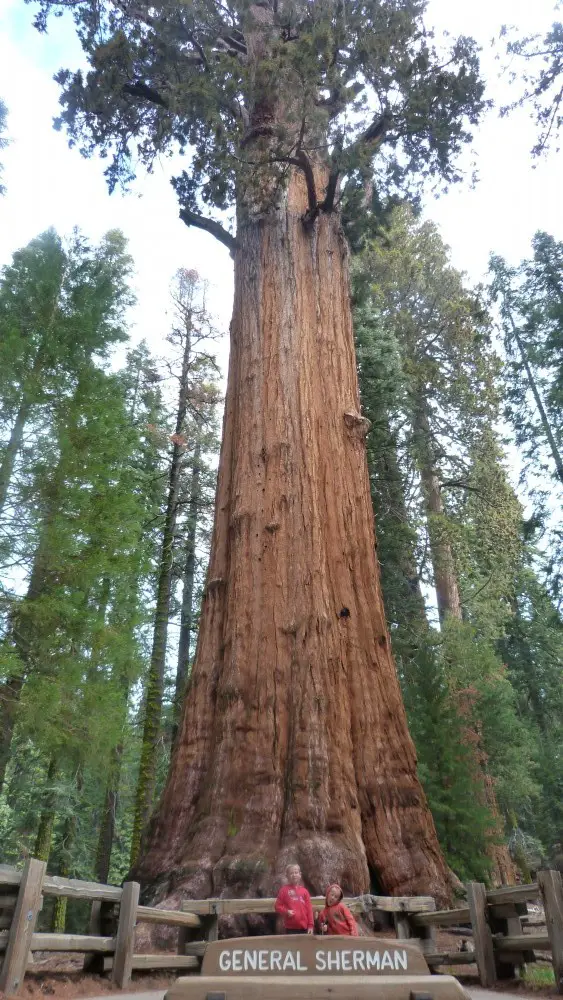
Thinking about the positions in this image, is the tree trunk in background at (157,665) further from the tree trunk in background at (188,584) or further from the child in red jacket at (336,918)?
the child in red jacket at (336,918)

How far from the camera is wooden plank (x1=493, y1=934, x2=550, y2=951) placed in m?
5.16

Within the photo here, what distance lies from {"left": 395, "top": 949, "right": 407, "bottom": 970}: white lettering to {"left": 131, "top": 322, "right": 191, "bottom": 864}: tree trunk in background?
10.8 m

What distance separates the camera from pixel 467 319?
20.1m

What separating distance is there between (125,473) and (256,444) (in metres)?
3.65

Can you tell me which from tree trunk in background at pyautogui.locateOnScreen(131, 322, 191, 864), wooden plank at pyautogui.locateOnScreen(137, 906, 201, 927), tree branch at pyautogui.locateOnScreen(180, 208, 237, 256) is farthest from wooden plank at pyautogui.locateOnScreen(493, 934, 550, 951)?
tree branch at pyautogui.locateOnScreen(180, 208, 237, 256)

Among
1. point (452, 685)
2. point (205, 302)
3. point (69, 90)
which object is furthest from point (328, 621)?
point (205, 302)

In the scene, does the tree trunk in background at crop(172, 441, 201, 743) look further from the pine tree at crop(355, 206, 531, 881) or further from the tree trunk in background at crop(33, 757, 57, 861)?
the pine tree at crop(355, 206, 531, 881)

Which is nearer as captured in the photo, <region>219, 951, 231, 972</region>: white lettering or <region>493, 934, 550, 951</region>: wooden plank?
<region>219, 951, 231, 972</region>: white lettering

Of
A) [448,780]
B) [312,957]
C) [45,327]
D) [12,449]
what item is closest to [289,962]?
[312,957]

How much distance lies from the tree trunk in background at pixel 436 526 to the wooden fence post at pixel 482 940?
11.2m

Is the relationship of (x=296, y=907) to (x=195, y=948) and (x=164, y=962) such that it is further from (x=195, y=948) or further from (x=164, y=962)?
(x=164, y=962)

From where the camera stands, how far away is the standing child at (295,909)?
16.3 feet

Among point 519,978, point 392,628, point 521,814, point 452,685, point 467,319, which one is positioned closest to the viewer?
point 519,978

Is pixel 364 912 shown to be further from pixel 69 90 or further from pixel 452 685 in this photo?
pixel 69 90
